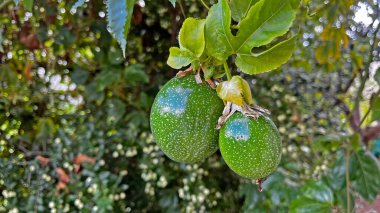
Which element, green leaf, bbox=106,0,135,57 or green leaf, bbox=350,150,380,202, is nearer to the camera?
green leaf, bbox=106,0,135,57

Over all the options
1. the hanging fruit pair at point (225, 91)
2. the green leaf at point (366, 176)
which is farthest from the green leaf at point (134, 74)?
the hanging fruit pair at point (225, 91)

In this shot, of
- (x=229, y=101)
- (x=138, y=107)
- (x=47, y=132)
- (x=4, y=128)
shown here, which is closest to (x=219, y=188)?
(x=138, y=107)

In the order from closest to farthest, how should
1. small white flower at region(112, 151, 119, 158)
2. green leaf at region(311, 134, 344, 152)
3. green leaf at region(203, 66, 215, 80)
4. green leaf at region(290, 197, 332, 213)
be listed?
1. green leaf at region(203, 66, 215, 80)
2. green leaf at region(290, 197, 332, 213)
3. green leaf at region(311, 134, 344, 152)
4. small white flower at region(112, 151, 119, 158)

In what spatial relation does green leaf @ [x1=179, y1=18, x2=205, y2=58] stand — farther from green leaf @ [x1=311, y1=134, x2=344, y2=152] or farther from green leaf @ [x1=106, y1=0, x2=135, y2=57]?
green leaf @ [x1=311, y1=134, x2=344, y2=152]

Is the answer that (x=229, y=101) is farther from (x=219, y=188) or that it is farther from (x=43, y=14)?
(x=219, y=188)

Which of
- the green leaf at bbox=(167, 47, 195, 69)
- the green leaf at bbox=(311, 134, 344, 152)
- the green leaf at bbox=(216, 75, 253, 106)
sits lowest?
the green leaf at bbox=(311, 134, 344, 152)

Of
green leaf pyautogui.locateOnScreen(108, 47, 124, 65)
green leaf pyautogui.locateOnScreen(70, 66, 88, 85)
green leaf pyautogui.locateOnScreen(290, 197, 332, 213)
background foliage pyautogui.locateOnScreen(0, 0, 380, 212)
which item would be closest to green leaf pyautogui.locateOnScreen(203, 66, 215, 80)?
green leaf pyautogui.locateOnScreen(290, 197, 332, 213)

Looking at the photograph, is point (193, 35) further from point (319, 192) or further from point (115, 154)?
point (115, 154)
